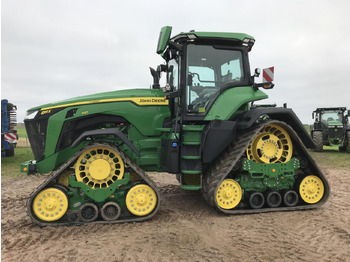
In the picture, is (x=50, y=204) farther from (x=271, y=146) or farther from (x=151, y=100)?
(x=271, y=146)

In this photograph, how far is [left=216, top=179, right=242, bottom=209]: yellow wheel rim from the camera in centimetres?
499

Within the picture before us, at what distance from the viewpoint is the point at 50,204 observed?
4422 mm

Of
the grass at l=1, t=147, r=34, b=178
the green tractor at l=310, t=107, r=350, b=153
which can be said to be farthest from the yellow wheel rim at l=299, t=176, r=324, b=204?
the green tractor at l=310, t=107, r=350, b=153

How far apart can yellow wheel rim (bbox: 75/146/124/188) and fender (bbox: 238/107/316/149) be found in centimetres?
245

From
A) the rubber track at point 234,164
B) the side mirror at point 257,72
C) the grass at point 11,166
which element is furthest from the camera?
the grass at point 11,166

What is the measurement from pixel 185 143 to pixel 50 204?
2479 millimetres

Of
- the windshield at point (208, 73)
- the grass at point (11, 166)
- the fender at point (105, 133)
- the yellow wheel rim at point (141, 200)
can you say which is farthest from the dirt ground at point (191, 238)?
the grass at point (11, 166)

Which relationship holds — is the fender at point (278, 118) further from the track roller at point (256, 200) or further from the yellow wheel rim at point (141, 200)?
the yellow wheel rim at point (141, 200)

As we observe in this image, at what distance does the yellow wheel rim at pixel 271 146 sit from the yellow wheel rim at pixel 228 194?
0.66 metres

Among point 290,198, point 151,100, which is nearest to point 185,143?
point 151,100

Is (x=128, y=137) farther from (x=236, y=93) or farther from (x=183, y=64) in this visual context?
(x=236, y=93)

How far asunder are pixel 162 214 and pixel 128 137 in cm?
159

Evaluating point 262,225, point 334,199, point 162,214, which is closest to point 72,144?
point 162,214

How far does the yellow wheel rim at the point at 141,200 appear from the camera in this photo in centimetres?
469
